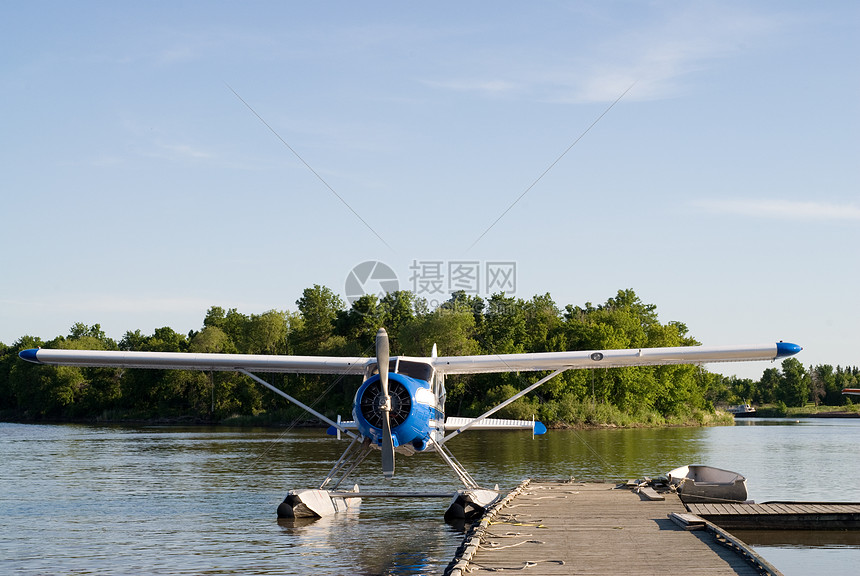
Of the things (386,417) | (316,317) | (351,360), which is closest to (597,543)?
(386,417)

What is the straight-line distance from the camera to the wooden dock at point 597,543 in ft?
22.2

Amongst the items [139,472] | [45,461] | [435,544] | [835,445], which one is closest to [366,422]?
[435,544]

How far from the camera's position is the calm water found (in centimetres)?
988

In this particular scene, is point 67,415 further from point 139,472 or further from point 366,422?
point 366,422

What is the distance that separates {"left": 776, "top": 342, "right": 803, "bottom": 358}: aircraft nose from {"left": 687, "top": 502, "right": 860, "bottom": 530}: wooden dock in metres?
2.30

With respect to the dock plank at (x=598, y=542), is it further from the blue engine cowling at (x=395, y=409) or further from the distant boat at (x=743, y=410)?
the distant boat at (x=743, y=410)

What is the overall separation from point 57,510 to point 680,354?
10677 millimetres

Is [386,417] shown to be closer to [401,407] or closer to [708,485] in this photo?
[401,407]

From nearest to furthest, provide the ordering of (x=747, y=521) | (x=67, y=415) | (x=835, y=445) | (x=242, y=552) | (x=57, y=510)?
1. (x=242, y=552)
2. (x=747, y=521)
3. (x=57, y=510)
4. (x=835, y=445)
5. (x=67, y=415)

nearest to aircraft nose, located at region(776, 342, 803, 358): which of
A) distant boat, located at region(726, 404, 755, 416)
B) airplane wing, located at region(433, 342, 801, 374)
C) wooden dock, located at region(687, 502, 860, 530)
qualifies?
airplane wing, located at region(433, 342, 801, 374)

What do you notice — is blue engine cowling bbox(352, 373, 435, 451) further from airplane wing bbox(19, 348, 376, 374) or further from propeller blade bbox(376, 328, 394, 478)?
airplane wing bbox(19, 348, 376, 374)

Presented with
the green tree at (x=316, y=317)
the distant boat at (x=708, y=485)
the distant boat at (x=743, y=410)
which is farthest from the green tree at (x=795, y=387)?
the distant boat at (x=708, y=485)

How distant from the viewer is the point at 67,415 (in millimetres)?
68125

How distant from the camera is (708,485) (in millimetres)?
13758
